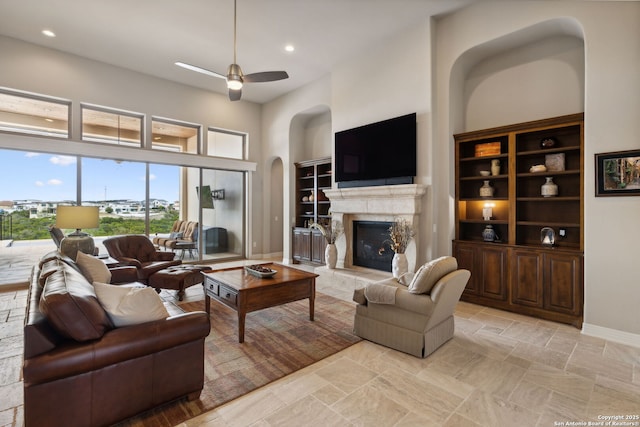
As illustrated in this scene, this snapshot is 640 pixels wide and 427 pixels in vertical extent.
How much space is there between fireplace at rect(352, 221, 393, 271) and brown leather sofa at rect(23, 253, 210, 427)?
3.80 m

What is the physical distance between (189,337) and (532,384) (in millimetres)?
2676

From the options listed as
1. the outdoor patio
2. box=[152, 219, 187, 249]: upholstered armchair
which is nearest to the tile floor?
the outdoor patio

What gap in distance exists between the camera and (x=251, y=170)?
27.6ft

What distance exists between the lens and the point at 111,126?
6434mm

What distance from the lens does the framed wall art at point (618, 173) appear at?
10.4 ft

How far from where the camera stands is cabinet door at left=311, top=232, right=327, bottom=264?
23.1 feet

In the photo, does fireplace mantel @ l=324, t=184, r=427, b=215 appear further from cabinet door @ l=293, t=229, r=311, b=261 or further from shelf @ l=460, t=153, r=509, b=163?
cabinet door @ l=293, t=229, r=311, b=261

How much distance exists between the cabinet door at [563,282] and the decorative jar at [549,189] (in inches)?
31.4

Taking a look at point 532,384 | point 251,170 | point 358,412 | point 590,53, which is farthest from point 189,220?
point 590,53

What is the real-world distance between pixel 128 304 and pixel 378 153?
4320 mm

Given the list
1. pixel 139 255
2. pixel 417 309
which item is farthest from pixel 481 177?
pixel 139 255

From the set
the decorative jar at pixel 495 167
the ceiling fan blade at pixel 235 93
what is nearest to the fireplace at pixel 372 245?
the decorative jar at pixel 495 167

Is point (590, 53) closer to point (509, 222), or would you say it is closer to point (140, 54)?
point (509, 222)

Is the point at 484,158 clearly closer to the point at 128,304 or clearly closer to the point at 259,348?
the point at 259,348
